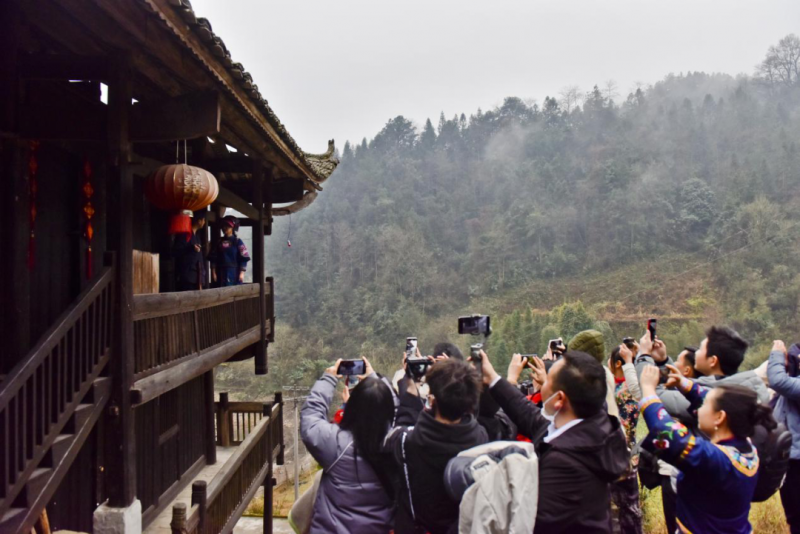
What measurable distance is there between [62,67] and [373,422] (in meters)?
2.75

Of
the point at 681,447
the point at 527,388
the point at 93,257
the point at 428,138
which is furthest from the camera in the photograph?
the point at 428,138

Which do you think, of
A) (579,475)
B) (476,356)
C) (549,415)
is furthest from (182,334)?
(579,475)

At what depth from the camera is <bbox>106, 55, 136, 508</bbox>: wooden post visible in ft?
10.9

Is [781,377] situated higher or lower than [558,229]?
lower

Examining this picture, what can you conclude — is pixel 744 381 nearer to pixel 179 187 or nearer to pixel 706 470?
pixel 706 470

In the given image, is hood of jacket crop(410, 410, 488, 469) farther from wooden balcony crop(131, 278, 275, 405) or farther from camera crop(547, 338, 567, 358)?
wooden balcony crop(131, 278, 275, 405)

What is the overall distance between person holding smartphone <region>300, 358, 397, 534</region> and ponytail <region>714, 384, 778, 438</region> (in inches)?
57.4

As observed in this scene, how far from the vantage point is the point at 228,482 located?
513cm

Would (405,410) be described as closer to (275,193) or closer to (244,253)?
(244,253)

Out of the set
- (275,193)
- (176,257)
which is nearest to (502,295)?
(275,193)

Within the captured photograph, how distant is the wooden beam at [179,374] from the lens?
347 cm

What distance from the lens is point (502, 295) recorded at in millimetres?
54750

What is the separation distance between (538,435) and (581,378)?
1.26 feet

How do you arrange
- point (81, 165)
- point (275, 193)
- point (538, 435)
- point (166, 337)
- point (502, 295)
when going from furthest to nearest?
point (502, 295) → point (275, 193) → point (81, 165) → point (166, 337) → point (538, 435)
